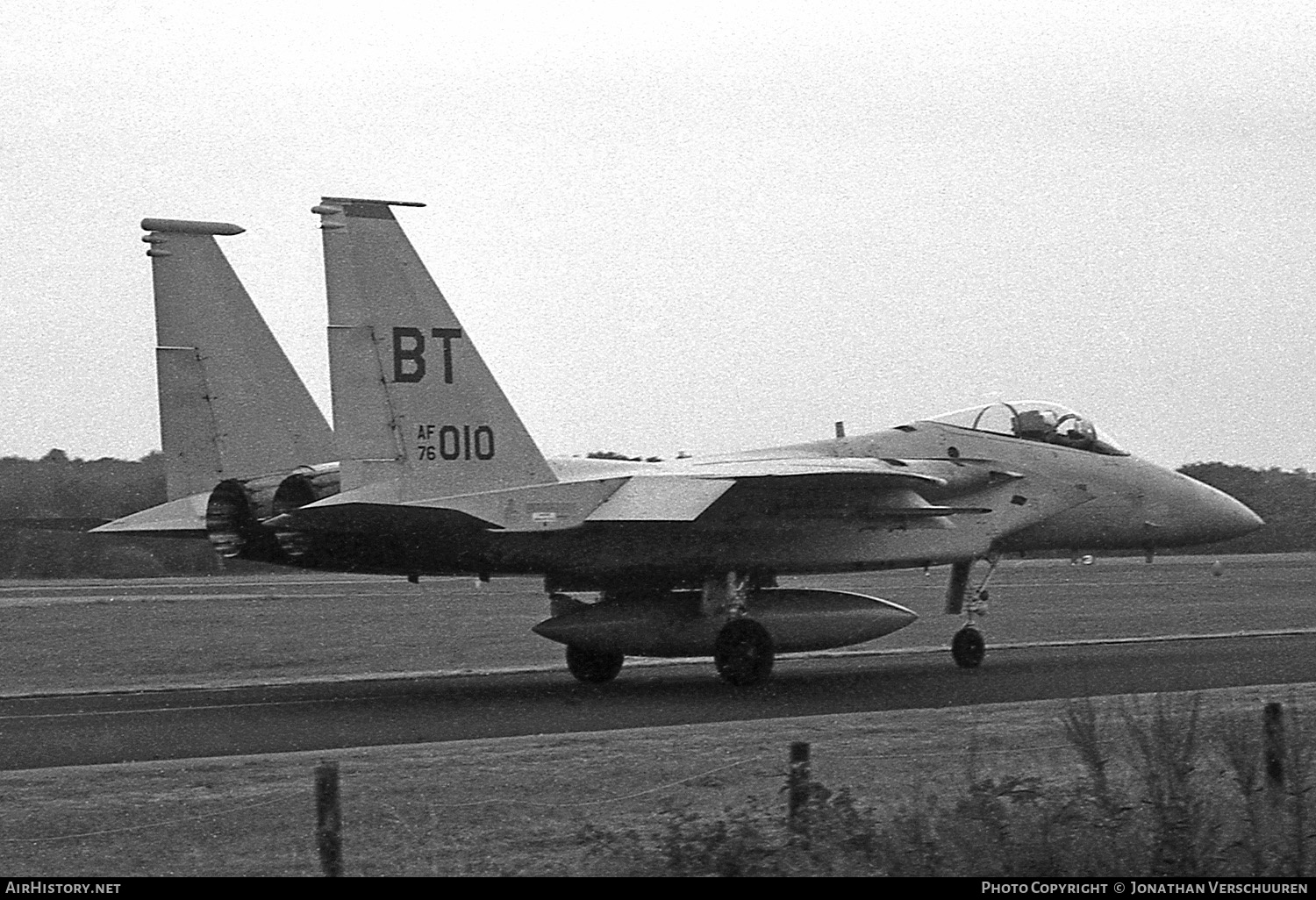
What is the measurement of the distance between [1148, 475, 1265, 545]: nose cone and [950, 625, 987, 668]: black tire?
313 cm

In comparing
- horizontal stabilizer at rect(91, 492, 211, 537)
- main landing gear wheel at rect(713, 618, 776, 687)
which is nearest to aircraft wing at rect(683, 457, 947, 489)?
main landing gear wheel at rect(713, 618, 776, 687)

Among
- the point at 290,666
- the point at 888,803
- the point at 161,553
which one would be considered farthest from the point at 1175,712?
the point at 161,553

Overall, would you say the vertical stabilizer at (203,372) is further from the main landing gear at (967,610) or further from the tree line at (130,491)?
Result: the tree line at (130,491)

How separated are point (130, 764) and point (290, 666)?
1044 centimetres

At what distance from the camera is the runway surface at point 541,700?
14.1m

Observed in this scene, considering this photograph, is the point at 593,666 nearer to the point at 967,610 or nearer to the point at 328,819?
the point at 967,610

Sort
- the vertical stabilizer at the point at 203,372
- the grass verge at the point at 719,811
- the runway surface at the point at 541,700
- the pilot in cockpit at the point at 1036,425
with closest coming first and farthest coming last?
the grass verge at the point at 719,811 → the runway surface at the point at 541,700 → the vertical stabilizer at the point at 203,372 → the pilot in cockpit at the point at 1036,425

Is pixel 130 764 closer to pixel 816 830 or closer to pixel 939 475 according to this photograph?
pixel 816 830

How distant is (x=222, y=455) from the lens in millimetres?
18547

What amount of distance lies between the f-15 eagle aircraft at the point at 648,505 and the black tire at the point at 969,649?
0.02 metres

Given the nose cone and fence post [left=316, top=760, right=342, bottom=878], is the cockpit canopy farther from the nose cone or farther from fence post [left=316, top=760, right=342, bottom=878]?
A: fence post [left=316, top=760, right=342, bottom=878]

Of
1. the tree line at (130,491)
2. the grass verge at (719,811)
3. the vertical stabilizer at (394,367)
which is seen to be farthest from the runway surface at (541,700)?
the tree line at (130,491)

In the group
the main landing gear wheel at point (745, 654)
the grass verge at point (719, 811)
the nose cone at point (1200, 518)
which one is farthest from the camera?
the nose cone at point (1200, 518)
